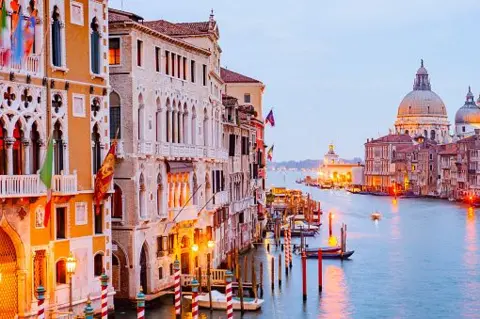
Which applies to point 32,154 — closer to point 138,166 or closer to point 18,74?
point 18,74

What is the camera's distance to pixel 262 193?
4609 cm

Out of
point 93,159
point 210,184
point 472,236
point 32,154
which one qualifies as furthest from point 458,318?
point 472,236

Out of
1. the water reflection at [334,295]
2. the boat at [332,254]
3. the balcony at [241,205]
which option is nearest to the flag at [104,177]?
the water reflection at [334,295]

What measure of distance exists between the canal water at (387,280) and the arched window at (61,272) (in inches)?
101

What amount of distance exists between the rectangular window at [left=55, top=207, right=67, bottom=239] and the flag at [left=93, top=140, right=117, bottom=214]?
0.94m

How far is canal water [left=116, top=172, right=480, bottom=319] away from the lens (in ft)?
80.2

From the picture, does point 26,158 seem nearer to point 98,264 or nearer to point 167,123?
point 98,264

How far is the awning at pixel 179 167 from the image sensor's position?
23422 mm

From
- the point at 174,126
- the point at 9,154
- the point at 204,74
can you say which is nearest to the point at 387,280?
the point at 204,74

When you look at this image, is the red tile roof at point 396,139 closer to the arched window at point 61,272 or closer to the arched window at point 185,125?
the arched window at point 185,125

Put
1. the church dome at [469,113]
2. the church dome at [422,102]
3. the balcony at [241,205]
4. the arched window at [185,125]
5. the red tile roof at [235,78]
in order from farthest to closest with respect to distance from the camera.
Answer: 1. the church dome at [422,102]
2. the church dome at [469,113]
3. the red tile roof at [235,78]
4. the balcony at [241,205]
5. the arched window at [185,125]

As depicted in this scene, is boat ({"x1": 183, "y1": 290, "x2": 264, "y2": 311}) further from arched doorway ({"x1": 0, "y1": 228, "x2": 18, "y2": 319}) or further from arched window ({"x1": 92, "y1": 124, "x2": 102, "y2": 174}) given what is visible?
arched doorway ({"x1": 0, "y1": 228, "x2": 18, "y2": 319})

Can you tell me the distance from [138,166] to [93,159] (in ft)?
8.64

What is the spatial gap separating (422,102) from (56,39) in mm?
129588
